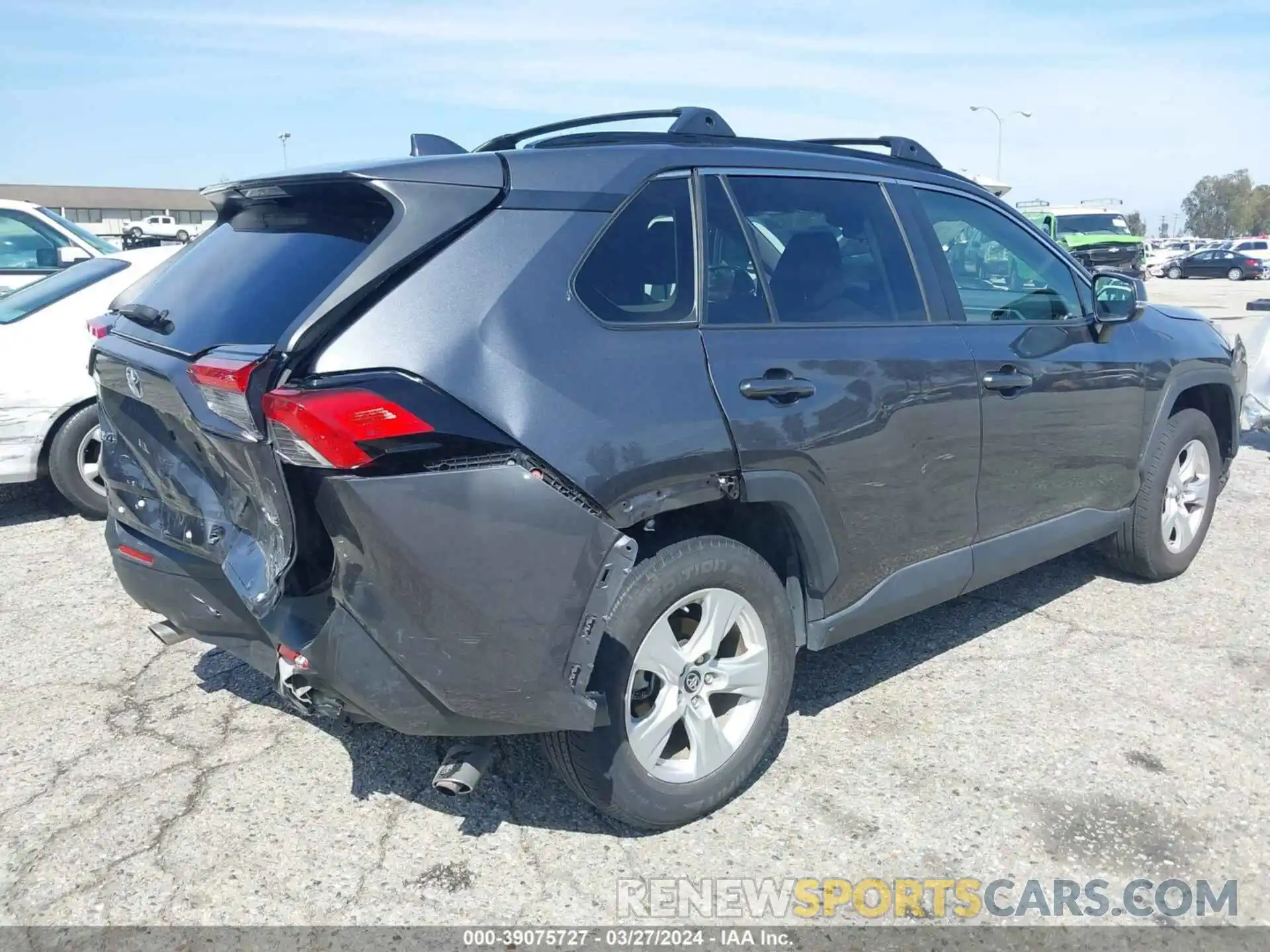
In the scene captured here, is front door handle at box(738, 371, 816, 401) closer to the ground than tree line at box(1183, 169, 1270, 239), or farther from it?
closer to the ground

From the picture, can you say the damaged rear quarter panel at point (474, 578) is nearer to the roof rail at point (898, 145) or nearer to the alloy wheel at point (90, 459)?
the roof rail at point (898, 145)

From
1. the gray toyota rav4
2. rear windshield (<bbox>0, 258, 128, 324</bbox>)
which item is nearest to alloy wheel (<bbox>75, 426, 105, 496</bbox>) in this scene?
rear windshield (<bbox>0, 258, 128, 324</bbox>)

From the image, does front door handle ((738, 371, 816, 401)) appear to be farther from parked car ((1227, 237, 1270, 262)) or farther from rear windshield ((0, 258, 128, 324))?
parked car ((1227, 237, 1270, 262))

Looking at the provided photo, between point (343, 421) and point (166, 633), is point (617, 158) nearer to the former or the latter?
point (343, 421)

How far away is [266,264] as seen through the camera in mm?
2947

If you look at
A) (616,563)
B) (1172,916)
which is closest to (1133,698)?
(1172,916)

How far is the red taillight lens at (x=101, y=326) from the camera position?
3.51 meters

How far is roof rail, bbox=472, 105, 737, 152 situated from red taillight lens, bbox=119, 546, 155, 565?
1.62 metres

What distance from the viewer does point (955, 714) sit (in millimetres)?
3854

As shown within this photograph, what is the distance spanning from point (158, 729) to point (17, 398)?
3120mm

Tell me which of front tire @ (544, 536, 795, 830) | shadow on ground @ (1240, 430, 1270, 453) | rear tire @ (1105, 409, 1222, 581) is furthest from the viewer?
shadow on ground @ (1240, 430, 1270, 453)

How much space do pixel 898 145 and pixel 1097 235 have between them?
2711 cm

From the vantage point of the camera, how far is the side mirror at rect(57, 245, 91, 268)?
9.03 metres

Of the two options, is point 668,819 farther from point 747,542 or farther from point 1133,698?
point 1133,698
